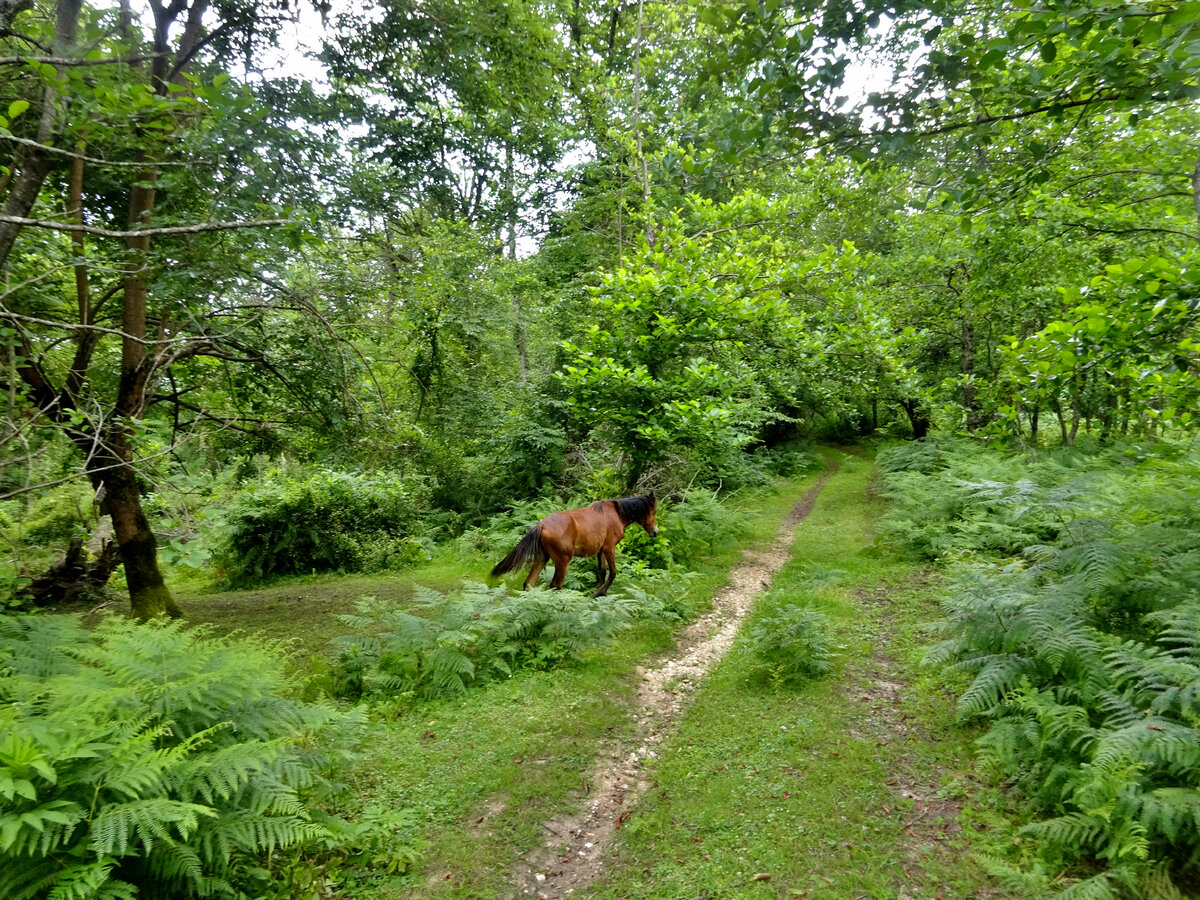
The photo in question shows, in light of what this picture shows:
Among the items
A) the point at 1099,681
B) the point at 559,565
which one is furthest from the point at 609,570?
the point at 1099,681

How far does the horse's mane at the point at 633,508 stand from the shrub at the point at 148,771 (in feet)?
16.8

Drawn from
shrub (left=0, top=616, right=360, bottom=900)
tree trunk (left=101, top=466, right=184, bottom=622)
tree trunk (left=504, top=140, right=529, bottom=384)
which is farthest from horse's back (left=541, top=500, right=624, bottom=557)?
tree trunk (left=504, top=140, right=529, bottom=384)

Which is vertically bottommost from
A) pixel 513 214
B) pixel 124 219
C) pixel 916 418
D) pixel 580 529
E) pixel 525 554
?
pixel 525 554

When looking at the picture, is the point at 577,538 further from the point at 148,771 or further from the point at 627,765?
the point at 148,771

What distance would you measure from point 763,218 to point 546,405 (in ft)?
21.2

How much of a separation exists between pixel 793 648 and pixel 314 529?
9.71 metres

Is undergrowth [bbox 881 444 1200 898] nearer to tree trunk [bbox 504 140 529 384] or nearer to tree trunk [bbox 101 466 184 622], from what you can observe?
tree trunk [bbox 101 466 184 622]

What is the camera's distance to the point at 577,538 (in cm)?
762

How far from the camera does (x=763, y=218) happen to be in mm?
12125

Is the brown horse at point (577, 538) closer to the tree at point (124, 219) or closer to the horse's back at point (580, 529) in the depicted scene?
the horse's back at point (580, 529)

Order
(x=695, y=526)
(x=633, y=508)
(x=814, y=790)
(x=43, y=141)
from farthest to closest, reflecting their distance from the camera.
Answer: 1. (x=695, y=526)
2. (x=633, y=508)
3. (x=814, y=790)
4. (x=43, y=141)

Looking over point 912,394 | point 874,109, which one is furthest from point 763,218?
point 874,109

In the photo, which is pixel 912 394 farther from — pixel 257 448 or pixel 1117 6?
pixel 257 448

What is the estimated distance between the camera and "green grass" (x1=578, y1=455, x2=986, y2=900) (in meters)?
3.34
